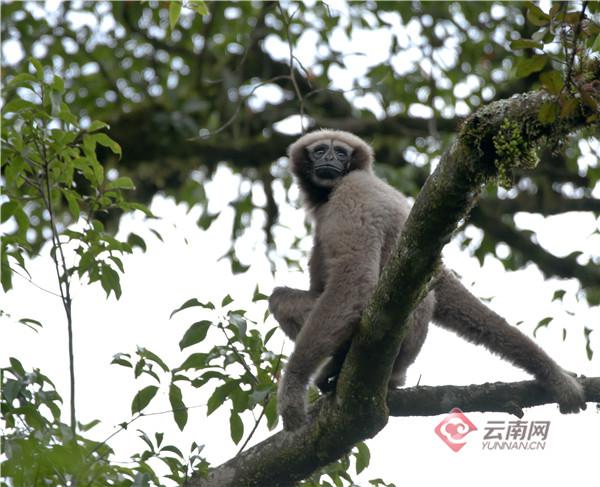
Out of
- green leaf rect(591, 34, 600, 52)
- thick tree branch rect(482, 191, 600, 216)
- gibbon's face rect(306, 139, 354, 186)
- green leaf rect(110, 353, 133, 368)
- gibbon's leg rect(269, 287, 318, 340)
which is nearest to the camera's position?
green leaf rect(591, 34, 600, 52)

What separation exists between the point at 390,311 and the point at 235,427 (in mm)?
1514

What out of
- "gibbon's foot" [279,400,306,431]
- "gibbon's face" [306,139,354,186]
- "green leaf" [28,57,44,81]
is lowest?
"gibbon's foot" [279,400,306,431]

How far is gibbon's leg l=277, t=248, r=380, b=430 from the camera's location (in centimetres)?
575

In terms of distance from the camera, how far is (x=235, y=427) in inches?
220

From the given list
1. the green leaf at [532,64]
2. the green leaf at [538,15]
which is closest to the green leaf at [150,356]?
the green leaf at [532,64]

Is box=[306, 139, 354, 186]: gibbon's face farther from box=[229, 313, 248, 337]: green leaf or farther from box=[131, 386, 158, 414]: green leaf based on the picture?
box=[131, 386, 158, 414]: green leaf

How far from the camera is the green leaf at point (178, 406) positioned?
540cm

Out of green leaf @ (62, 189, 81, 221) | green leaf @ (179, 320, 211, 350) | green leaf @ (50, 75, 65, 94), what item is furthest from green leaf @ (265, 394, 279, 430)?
green leaf @ (50, 75, 65, 94)

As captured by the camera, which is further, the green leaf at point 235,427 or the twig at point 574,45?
the green leaf at point 235,427

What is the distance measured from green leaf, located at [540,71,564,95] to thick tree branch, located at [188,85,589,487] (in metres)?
0.37

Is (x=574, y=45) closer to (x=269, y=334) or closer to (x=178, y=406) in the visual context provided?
(x=269, y=334)

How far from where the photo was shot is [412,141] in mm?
11883

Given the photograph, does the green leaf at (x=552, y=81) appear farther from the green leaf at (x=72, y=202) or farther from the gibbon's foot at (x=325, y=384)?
the green leaf at (x=72, y=202)

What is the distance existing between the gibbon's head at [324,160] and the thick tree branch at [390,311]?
244cm
